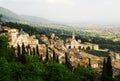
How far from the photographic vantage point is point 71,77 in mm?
50094

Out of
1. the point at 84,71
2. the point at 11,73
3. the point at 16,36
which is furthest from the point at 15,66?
the point at 16,36

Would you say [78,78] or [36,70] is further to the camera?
[78,78]

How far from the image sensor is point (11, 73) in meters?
44.4

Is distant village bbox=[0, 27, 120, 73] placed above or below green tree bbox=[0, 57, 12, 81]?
below

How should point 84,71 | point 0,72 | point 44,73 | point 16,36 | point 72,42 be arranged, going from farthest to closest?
point 72,42 → point 16,36 → point 84,71 → point 44,73 → point 0,72

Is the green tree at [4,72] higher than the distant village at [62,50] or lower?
higher

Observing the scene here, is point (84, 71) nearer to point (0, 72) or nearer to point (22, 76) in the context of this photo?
point (22, 76)

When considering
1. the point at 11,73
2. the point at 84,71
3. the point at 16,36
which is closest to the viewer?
the point at 11,73

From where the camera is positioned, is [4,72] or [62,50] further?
[62,50]

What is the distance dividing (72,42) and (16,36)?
1676 inches

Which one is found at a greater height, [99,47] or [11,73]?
[11,73]

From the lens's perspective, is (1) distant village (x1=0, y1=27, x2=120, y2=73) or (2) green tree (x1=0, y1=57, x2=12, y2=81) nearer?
(2) green tree (x1=0, y1=57, x2=12, y2=81)

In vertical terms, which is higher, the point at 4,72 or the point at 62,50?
the point at 4,72

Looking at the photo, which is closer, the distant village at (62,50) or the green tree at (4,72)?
the green tree at (4,72)
